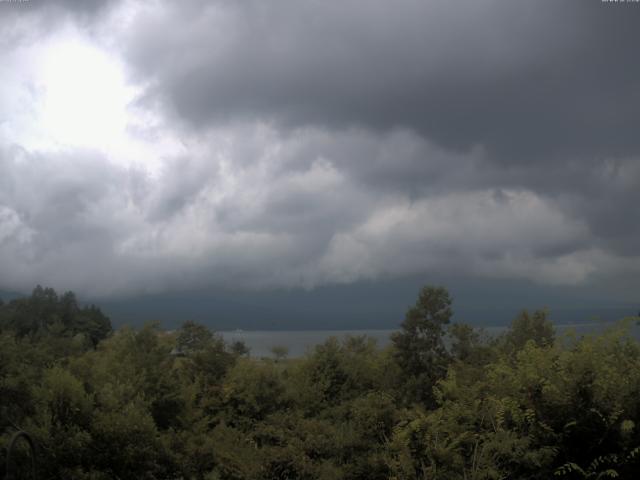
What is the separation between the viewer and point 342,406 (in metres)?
17.9

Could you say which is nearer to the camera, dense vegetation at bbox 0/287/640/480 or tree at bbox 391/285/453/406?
dense vegetation at bbox 0/287/640/480

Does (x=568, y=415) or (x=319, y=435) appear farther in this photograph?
(x=319, y=435)

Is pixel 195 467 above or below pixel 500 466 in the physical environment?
below

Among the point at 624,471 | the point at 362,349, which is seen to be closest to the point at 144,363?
the point at 362,349

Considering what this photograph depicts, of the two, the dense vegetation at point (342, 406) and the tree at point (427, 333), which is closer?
the dense vegetation at point (342, 406)

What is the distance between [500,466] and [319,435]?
20.4 feet

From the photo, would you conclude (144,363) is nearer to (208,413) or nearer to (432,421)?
(208,413)

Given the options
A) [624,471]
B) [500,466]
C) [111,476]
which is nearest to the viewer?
[624,471]

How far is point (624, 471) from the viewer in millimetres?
8438

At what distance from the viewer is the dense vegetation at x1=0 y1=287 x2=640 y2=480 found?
29.2 feet

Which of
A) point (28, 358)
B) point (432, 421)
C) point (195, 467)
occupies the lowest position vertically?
point (195, 467)

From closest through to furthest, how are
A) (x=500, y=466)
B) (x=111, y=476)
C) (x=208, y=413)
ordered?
1. (x=500, y=466)
2. (x=111, y=476)
3. (x=208, y=413)

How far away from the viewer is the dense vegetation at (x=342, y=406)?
8.91 m

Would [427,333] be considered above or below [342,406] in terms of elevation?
above
